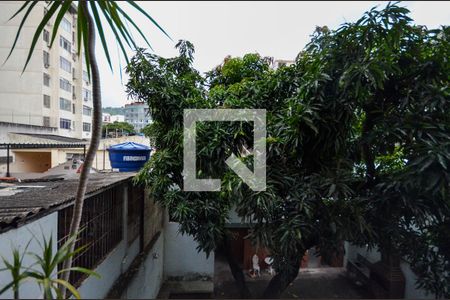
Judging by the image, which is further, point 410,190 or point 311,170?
point 311,170

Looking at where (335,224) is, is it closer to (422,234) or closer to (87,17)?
(422,234)

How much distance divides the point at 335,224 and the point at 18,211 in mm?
2863

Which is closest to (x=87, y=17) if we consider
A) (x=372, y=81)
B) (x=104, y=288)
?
(x=372, y=81)

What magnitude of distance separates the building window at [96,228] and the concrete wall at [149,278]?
73 centimetres

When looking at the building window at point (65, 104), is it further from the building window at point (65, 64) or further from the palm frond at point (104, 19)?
the palm frond at point (104, 19)

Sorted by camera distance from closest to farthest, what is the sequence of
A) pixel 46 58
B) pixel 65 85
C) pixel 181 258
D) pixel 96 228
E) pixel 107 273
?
pixel 96 228 < pixel 107 273 < pixel 181 258 < pixel 46 58 < pixel 65 85

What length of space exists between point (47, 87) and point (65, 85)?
2556 millimetres

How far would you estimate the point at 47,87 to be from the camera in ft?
57.0

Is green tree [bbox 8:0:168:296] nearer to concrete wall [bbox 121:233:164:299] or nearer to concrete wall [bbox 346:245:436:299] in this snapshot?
concrete wall [bbox 121:233:164:299]

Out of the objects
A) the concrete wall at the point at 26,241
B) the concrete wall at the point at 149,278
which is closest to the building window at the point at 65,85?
the concrete wall at the point at 149,278

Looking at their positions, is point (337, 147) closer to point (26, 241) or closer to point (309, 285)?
point (26, 241)

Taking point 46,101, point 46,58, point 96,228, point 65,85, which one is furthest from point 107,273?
point 65,85

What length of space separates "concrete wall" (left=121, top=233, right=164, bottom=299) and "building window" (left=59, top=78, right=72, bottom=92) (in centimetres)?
1645

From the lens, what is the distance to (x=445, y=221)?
329 cm
